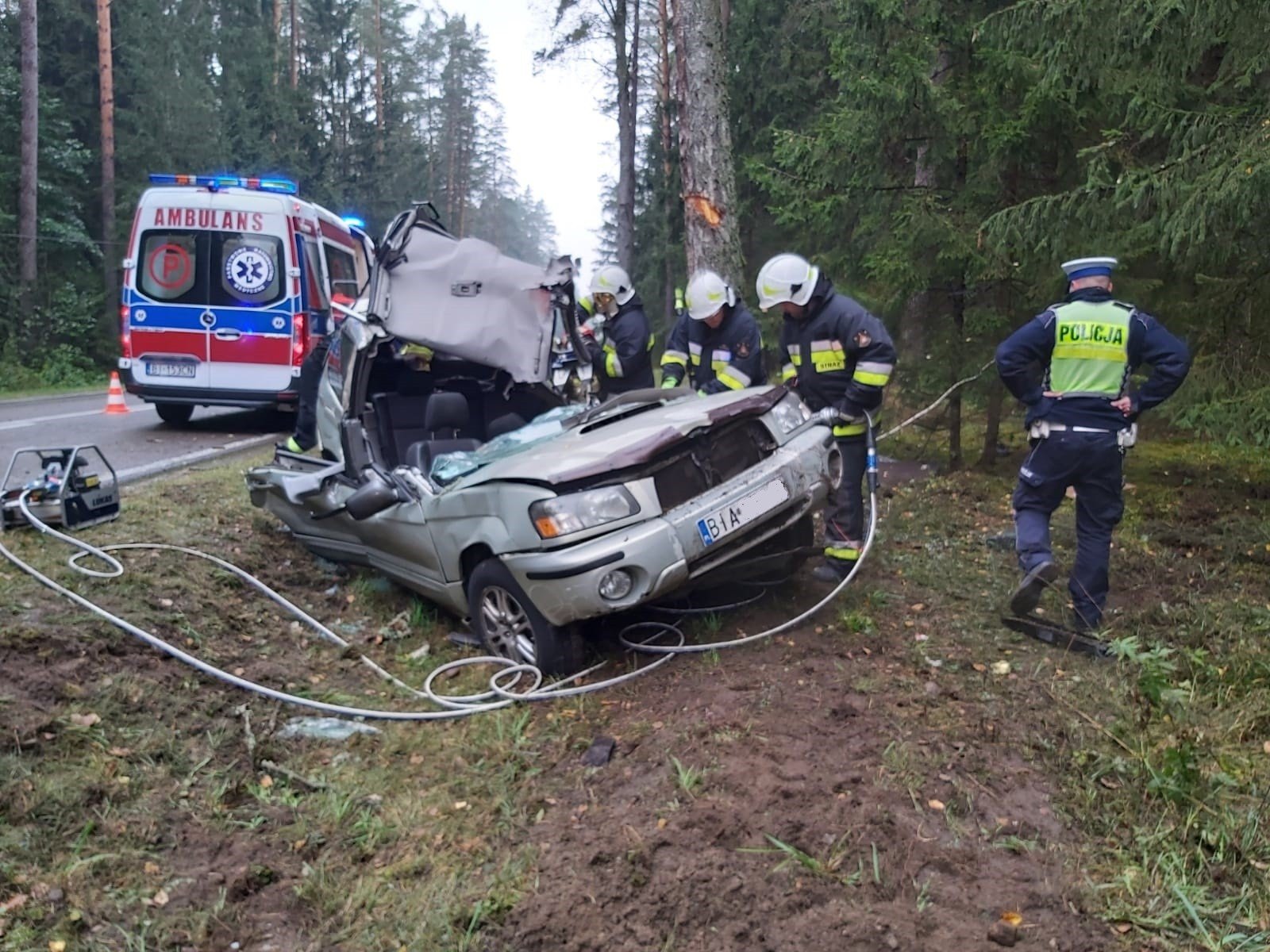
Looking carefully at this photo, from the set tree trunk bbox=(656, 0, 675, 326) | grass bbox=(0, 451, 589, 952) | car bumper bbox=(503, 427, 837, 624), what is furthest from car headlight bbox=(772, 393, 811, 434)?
tree trunk bbox=(656, 0, 675, 326)

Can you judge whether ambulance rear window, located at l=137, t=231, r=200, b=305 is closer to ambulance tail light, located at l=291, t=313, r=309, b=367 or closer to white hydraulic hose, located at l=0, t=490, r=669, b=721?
ambulance tail light, located at l=291, t=313, r=309, b=367

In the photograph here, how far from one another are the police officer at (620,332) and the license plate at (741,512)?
323 cm

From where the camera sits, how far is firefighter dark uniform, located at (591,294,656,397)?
7.29m

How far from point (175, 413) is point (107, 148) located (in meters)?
16.0

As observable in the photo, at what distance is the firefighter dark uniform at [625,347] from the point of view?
23.9ft

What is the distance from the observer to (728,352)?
625 centimetres

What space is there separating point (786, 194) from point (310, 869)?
7469 millimetres

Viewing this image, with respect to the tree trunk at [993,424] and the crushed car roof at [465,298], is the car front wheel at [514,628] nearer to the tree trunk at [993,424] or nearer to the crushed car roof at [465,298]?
the crushed car roof at [465,298]

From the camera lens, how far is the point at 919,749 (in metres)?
3.29

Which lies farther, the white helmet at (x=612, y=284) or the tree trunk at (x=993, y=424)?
the tree trunk at (x=993, y=424)

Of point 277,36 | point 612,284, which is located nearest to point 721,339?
point 612,284

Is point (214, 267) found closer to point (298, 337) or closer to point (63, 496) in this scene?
point (298, 337)

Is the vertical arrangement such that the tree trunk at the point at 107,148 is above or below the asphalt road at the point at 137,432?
above

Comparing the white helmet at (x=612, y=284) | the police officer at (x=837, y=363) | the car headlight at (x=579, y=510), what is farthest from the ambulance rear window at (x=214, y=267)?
the car headlight at (x=579, y=510)
